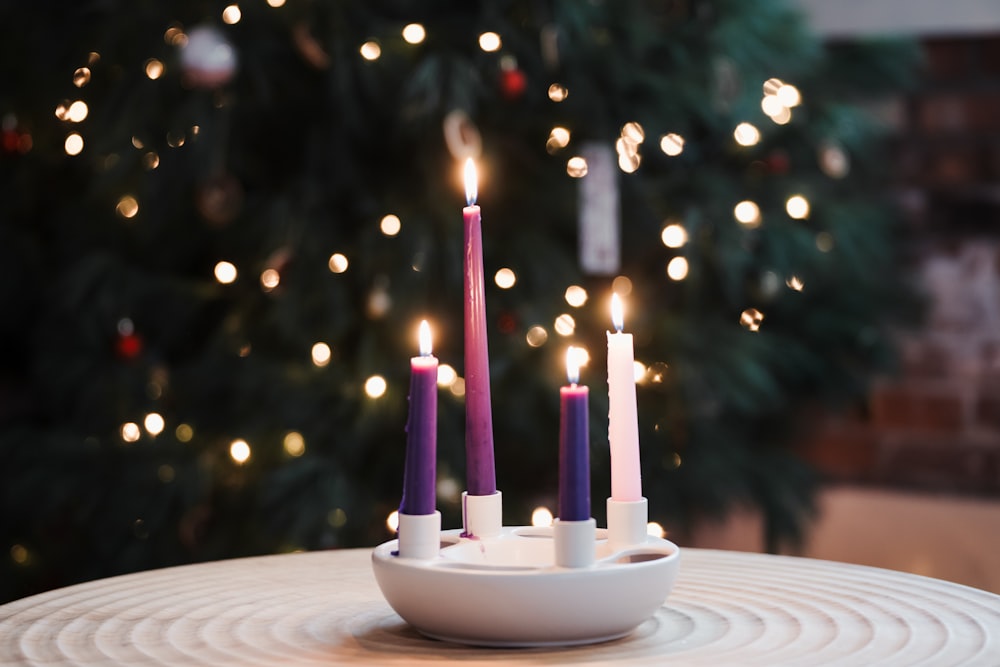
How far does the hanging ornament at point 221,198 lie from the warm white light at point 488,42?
0.43m

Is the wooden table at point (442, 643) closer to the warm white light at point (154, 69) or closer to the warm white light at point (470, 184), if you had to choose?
the warm white light at point (470, 184)

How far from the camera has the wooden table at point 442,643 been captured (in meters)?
0.60

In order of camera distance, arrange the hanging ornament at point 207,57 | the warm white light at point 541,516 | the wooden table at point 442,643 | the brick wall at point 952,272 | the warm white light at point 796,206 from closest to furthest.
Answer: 1. the wooden table at point 442,643
2. the hanging ornament at point 207,57
3. the warm white light at point 541,516
4. the warm white light at point 796,206
5. the brick wall at point 952,272

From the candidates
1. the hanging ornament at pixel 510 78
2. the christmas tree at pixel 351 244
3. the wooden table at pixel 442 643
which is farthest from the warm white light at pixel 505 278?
the wooden table at pixel 442 643

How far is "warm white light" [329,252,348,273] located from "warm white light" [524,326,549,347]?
0.94 ft

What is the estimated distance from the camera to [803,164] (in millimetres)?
2553

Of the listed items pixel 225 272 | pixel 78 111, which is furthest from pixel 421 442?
pixel 78 111

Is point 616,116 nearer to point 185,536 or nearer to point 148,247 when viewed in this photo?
point 148,247

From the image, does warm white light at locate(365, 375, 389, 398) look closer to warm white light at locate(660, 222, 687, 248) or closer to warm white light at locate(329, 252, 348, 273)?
warm white light at locate(329, 252, 348, 273)

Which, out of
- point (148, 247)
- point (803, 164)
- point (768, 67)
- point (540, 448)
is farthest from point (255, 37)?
point (803, 164)

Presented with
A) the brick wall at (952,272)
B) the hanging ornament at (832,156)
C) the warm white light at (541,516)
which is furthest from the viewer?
the brick wall at (952,272)

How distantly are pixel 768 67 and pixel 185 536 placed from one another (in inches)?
50.5

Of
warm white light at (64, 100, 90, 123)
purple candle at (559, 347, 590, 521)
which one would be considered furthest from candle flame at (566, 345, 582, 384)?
warm white light at (64, 100, 90, 123)

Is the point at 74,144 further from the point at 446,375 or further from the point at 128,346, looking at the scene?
the point at 446,375
